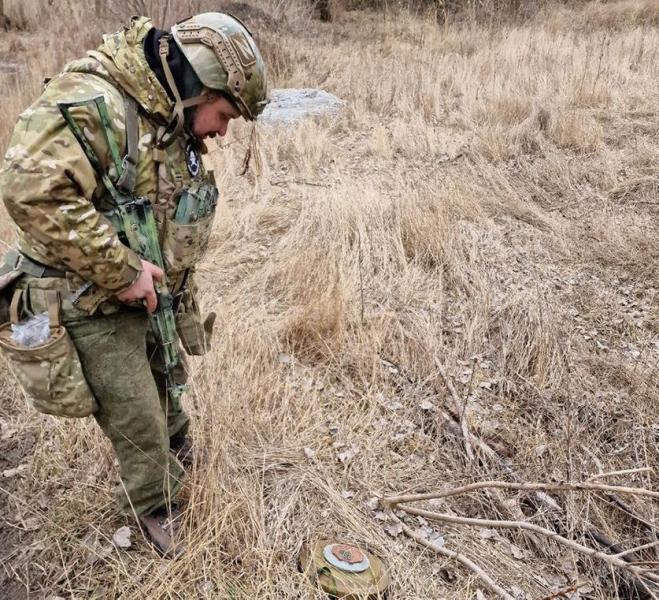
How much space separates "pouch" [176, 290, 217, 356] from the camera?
2.11m

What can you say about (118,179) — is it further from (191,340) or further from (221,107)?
(191,340)

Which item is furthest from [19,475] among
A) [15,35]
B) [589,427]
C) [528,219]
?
[15,35]

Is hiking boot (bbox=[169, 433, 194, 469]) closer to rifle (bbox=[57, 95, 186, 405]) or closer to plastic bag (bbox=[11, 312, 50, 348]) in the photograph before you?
rifle (bbox=[57, 95, 186, 405])

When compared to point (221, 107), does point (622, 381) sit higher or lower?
lower

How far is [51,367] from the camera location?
5.27ft

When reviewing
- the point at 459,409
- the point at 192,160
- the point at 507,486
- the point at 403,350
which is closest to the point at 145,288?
the point at 192,160

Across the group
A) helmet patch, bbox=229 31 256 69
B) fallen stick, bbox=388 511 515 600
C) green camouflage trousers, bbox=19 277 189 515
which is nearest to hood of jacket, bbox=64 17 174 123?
helmet patch, bbox=229 31 256 69

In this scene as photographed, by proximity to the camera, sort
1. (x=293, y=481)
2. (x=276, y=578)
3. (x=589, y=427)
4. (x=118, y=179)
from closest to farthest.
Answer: (x=118, y=179) → (x=276, y=578) → (x=293, y=481) → (x=589, y=427)

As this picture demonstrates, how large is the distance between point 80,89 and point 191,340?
1.02 meters

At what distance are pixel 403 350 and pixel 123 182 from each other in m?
2.16

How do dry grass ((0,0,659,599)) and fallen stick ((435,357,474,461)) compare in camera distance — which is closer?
dry grass ((0,0,659,599))

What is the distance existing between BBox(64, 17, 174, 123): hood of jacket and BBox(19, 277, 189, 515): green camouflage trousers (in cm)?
59

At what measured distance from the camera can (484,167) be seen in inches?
219

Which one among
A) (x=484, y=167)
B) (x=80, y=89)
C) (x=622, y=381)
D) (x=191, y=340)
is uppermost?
(x=80, y=89)
